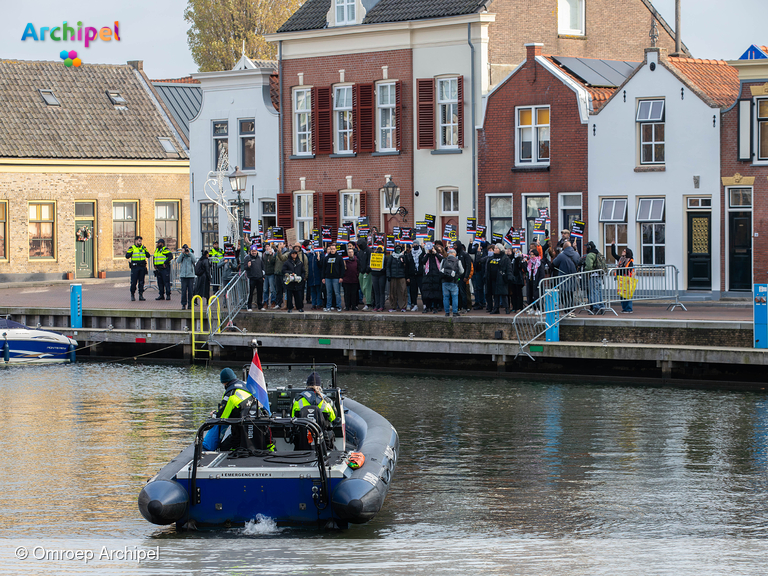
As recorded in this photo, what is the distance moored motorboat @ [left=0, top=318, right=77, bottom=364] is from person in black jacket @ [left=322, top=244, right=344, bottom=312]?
6.93 meters

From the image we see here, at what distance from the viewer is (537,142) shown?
3134 cm

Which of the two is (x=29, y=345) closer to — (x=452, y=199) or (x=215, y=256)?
(x=215, y=256)

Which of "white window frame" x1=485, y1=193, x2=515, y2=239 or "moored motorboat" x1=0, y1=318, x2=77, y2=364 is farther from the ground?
"white window frame" x1=485, y1=193, x2=515, y2=239

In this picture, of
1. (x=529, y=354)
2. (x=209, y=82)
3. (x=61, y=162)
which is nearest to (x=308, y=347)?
(x=529, y=354)

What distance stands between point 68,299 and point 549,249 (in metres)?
16.0

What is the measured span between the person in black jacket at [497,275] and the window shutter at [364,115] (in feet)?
29.3

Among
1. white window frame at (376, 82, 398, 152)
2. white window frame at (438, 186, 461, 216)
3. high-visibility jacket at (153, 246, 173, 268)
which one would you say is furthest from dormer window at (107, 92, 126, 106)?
white window frame at (438, 186, 461, 216)

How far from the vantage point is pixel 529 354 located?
24.5m

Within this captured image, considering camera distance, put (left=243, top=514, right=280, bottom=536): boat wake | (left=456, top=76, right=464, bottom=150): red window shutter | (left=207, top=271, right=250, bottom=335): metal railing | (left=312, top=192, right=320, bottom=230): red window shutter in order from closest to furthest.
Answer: (left=243, top=514, right=280, bottom=536): boat wake, (left=207, top=271, right=250, bottom=335): metal railing, (left=456, top=76, right=464, bottom=150): red window shutter, (left=312, top=192, right=320, bottom=230): red window shutter

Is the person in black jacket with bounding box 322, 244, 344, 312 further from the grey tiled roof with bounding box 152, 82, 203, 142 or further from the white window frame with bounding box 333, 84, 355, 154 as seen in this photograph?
the grey tiled roof with bounding box 152, 82, 203, 142

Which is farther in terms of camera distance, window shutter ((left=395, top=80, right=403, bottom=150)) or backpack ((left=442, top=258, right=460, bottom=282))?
window shutter ((left=395, top=80, right=403, bottom=150))

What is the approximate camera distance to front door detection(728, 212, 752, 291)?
27875 millimetres

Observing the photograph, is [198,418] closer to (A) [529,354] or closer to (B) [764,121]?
(A) [529,354]

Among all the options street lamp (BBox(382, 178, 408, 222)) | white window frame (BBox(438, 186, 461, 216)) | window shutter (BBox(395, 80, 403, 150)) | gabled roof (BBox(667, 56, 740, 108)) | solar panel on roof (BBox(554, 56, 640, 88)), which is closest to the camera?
A: gabled roof (BBox(667, 56, 740, 108))
